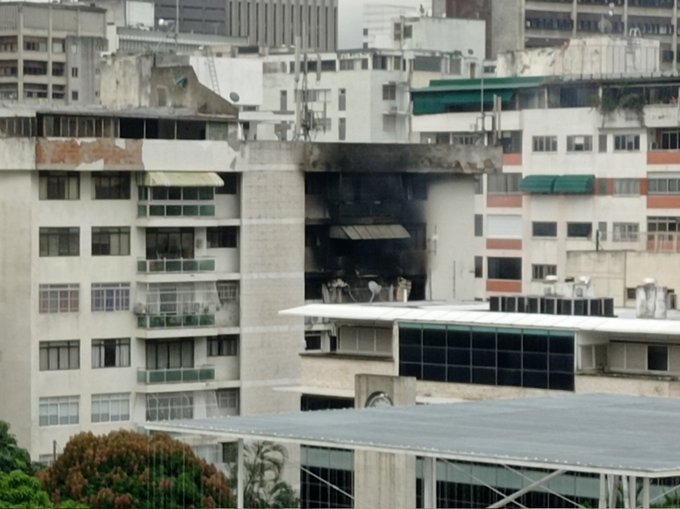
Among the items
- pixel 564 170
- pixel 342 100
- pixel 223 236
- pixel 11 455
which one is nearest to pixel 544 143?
pixel 564 170

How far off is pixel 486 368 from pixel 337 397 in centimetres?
423

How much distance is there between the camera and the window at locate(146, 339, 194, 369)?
77.9 meters

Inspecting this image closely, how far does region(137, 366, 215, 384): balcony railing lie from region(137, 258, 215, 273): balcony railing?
264 cm

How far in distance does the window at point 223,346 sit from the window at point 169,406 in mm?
1607

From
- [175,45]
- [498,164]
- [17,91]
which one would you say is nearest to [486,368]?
[498,164]

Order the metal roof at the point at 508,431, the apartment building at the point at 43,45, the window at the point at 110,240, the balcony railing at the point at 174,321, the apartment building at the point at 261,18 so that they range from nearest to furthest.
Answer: the metal roof at the point at 508,431 < the window at the point at 110,240 < the balcony railing at the point at 174,321 < the apartment building at the point at 43,45 < the apartment building at the point at 261,18

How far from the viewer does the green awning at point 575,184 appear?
106 m

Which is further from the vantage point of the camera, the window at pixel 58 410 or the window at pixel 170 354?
the window at pixel 170 354

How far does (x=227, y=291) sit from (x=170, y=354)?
259cm

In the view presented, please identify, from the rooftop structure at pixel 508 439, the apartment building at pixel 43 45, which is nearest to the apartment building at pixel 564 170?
the rooftop structure at pixel 508 439

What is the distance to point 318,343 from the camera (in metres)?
81.0

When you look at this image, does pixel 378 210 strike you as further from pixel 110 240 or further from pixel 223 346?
pixel 110 240

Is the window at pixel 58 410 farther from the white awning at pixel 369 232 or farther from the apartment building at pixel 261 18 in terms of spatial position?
the apartment building at pixel 261 18

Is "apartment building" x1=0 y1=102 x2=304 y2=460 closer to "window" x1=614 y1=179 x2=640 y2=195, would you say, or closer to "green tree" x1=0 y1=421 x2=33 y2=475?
"green tree" x1=0 y1=421 x2=33 y2=475
